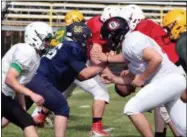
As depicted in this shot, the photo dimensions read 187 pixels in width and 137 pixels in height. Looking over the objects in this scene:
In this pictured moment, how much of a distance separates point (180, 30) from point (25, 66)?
1.32m

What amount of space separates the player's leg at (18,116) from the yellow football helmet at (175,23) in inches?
54.7

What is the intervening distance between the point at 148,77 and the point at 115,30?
546 mm

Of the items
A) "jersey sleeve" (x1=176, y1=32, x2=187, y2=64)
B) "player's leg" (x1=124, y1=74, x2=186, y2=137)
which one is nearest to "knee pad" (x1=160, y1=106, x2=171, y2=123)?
"player's leg" (x1=124, y1=74, x2=186, y2=137)

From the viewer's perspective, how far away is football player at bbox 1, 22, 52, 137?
6055 millimetres

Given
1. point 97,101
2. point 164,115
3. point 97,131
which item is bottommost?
point 97,131

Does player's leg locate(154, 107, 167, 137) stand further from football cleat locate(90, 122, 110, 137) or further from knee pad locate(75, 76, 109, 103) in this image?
knee pad locate(75, 76, 109, 103)

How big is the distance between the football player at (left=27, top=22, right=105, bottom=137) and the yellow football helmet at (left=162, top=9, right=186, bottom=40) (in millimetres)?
854

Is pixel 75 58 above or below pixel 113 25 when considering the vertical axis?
below

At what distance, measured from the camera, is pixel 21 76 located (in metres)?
6.23

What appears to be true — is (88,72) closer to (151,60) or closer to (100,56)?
(100,56)

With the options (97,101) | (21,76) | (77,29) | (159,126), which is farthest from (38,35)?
(97,101)

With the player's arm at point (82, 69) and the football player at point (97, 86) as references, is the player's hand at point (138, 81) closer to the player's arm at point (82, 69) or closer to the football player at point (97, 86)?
the player's arm at point (82, 69)

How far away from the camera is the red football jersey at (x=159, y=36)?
663 centimetres

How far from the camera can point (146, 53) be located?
599cm
